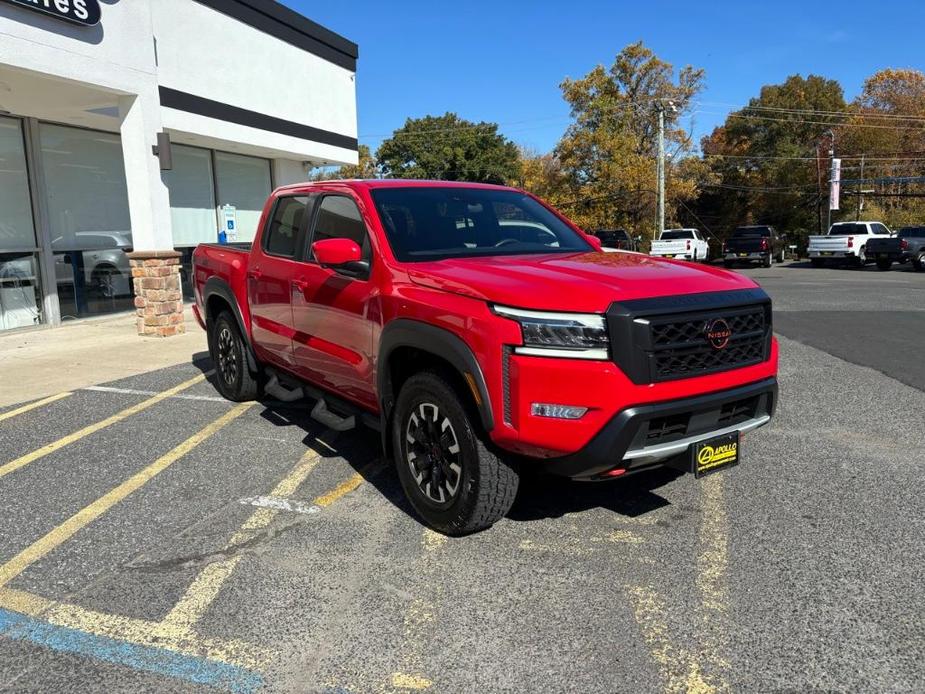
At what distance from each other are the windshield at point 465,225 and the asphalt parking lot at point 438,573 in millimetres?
1501

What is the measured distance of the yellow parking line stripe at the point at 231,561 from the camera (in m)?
2.96

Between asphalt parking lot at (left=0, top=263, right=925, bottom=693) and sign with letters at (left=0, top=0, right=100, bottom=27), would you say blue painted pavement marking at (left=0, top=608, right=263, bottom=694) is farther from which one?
sign with letters at (left=0, top=0, right=100, bottom=27)

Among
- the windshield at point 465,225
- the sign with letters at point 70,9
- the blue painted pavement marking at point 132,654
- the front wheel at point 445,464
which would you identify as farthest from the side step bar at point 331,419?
the sign with letters at point 70,9

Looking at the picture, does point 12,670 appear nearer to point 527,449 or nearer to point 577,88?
point 527,449

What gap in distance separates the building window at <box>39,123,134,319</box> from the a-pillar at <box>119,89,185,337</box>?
6.94 ft

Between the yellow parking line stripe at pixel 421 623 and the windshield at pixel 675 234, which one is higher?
the windshield at pixel 675 234

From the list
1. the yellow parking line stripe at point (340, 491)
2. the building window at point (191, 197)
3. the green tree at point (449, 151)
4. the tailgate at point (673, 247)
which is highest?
the green tree at point (449, 151)

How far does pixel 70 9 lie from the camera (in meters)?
8.70

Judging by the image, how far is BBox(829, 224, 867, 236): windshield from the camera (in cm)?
2853

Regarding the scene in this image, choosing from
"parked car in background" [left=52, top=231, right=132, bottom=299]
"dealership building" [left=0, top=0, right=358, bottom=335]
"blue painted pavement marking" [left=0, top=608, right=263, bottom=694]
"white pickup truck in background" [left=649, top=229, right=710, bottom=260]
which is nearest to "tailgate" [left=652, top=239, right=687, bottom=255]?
"white pickup truck in background" [left=649, top=229, right=710, bottom=260]

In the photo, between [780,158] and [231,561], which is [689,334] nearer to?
[231,561]

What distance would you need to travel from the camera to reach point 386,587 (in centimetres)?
315

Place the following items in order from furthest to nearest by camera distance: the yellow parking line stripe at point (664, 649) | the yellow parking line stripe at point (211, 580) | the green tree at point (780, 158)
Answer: the green tree at point (780, 158)
the yellow parking line stripe at point (211, 580)
the yellow parking line stripe at point (664, 649)

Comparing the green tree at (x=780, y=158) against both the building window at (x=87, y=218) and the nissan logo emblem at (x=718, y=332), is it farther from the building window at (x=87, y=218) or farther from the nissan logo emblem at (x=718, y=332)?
the nissan logo emblem at (x=718, y=332)
